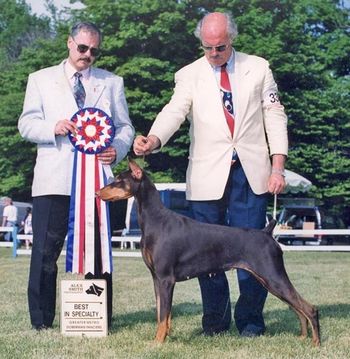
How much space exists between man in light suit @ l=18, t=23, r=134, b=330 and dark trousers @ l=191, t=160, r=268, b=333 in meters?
0.81

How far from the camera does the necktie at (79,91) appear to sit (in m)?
5.46

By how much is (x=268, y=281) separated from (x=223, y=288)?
64 centimetres

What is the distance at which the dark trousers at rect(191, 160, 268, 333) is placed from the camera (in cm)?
527

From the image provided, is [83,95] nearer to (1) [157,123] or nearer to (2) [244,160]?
(1) [157,123]

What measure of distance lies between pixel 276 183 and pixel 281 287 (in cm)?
71

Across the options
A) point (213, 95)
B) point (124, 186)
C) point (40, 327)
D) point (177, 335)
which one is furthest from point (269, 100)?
point (40, 327)

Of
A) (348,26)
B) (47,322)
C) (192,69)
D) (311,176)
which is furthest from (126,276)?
(348,26)

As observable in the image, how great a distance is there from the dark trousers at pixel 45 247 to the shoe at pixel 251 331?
1356 millimetres

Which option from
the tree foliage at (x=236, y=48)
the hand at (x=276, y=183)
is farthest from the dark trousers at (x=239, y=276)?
the tree foliage at (x=236, y=48)

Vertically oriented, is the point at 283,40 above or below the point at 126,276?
above

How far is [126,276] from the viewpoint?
11.3 m

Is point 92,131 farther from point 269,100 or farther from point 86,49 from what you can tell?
point 269,100

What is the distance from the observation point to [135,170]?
4910mm

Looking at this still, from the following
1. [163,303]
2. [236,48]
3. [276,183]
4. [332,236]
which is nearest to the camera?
[163,303]
